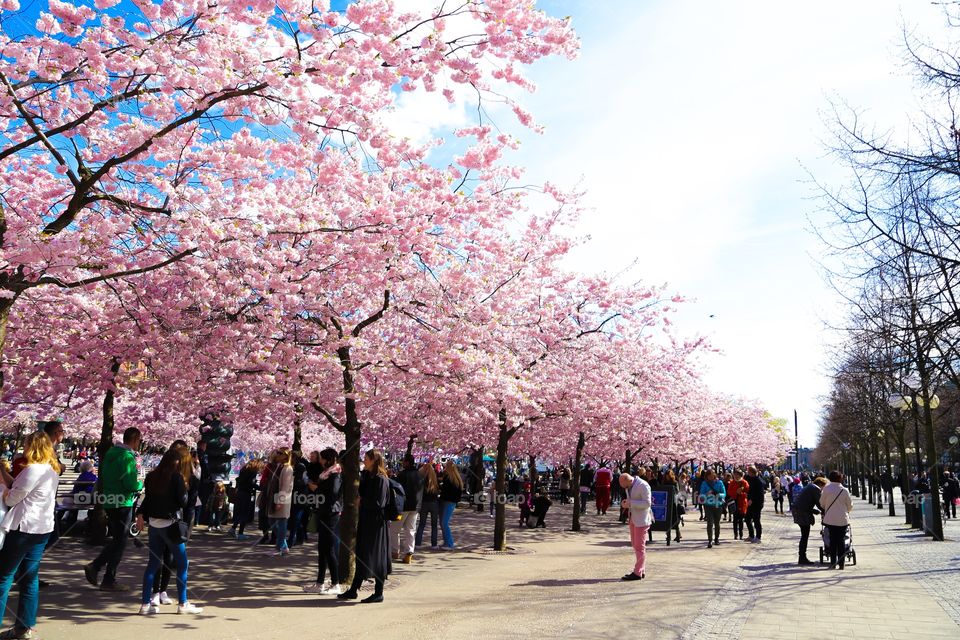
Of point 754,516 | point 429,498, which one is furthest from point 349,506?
point 754,516

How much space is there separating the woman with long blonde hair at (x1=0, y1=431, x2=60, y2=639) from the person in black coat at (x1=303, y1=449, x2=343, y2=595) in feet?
12.1

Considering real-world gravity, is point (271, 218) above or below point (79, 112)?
below

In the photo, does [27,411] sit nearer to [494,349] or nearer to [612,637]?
[494,349]

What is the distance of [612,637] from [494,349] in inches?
253

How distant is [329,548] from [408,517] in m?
3.25

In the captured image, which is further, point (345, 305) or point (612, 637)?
point (345, 305)

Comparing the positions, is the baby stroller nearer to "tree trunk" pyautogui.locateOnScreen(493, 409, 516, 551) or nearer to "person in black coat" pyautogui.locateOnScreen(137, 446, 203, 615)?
"tree trunk" pyautogui.locateOnScreen(493, 409, 516, 551)

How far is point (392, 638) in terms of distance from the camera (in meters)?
7.48

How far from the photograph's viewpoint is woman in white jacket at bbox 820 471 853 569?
13008 millimetres

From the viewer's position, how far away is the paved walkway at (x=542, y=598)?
7816 mm

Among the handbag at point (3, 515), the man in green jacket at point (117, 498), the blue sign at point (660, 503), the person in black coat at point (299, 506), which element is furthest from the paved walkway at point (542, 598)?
the blue sign at point (660, 503)

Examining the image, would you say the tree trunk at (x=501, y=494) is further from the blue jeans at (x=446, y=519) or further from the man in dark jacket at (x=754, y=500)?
the man in dark jacket at (x=754, y=500)

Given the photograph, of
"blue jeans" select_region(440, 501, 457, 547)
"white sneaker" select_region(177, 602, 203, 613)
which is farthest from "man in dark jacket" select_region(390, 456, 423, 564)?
"white sneaker" select_region(177, 602, 203, 613)

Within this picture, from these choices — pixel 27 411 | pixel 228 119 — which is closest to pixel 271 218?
pixel 228 119
